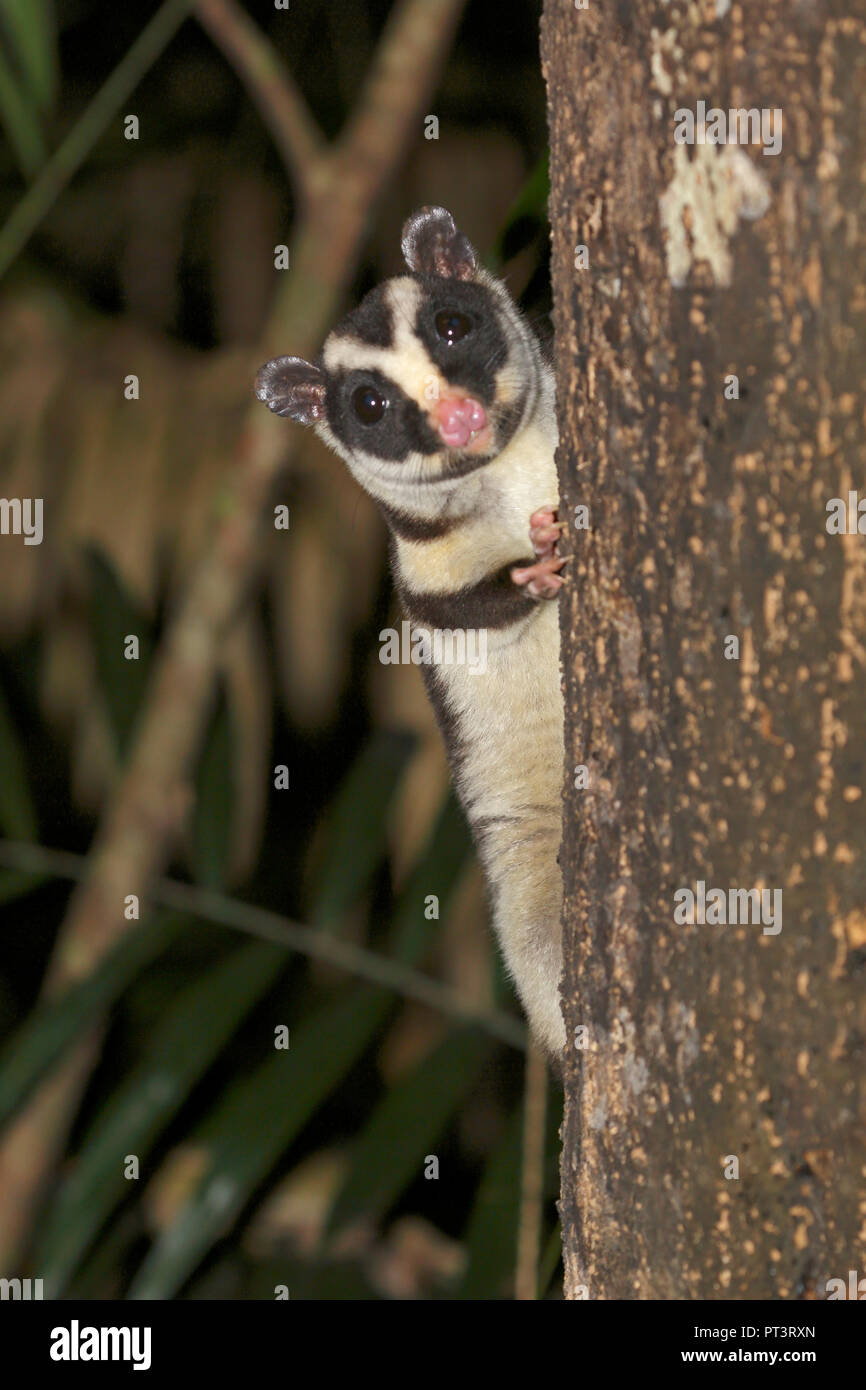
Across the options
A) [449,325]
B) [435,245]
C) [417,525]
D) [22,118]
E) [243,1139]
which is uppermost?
[22,118]

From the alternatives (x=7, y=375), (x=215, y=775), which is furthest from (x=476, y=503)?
(x=7, y=375)

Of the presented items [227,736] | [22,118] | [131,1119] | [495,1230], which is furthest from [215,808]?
[22,118]

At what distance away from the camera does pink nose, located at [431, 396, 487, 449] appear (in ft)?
8.02

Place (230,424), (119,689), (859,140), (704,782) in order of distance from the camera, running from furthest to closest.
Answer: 1. (230,424)
2. (119,689)
3. (704,782)
4. (859,140)

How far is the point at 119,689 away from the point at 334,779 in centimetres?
177

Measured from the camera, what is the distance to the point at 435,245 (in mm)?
2742

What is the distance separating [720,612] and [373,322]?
1.54 meters

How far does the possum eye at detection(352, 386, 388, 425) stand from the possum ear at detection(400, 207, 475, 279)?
274mm

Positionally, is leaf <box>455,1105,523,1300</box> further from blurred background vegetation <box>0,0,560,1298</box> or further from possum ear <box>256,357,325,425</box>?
possum ear <box>256,357,325,425</box>

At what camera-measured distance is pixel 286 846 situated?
5.20m

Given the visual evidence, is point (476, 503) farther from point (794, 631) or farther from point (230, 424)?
point (230, 424)

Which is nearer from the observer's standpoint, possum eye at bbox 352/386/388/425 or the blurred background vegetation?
possum eye at bbox 352/386/388/425

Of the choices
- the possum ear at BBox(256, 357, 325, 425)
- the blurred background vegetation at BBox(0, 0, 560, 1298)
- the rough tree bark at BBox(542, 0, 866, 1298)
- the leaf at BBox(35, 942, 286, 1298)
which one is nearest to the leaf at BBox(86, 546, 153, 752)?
the blurred background vegetation at BBox(0, 0, 560, 1298)

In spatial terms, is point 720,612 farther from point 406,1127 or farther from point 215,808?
point 215,808
